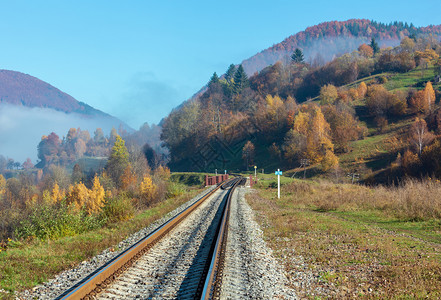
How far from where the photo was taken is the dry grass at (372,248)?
5.94 m

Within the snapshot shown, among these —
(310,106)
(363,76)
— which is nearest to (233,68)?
(363,76)

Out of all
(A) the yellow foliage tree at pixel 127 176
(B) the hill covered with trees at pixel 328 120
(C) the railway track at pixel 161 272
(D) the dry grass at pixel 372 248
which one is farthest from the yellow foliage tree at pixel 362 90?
(C) the railway track at pixel 161 272

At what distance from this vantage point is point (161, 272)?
22.5 feet

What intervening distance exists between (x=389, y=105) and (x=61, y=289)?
102490mm

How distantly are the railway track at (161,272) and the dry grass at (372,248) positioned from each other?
6.54 feet

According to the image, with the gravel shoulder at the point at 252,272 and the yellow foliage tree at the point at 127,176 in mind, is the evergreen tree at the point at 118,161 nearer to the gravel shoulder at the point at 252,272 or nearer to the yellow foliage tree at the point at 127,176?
the yellow foliage tree at the point at 127,176

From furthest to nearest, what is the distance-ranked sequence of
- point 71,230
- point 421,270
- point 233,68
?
point 233,68 → point 71,230 → point 421,270

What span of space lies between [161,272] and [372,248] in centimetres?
659

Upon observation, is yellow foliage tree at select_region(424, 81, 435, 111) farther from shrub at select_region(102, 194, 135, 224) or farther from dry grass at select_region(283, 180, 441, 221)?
shrub at select_region(102, 194, 135, 224)

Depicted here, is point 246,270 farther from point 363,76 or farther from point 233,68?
point 233,68

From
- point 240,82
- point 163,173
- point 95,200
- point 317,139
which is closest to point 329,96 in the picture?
point 317,139

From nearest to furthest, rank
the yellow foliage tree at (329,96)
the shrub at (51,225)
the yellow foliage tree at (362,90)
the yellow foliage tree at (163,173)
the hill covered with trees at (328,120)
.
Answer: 1. the shrub at (51,225)
2. the yellow foliage tree at (163,173)
3. the hill covered with trees at (328,120)
4. the yellow foliage tree at (329,96)
5. the yellow foliage tree at (362,90)

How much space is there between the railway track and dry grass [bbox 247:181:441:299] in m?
1.99

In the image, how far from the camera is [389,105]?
8975 centimetres
